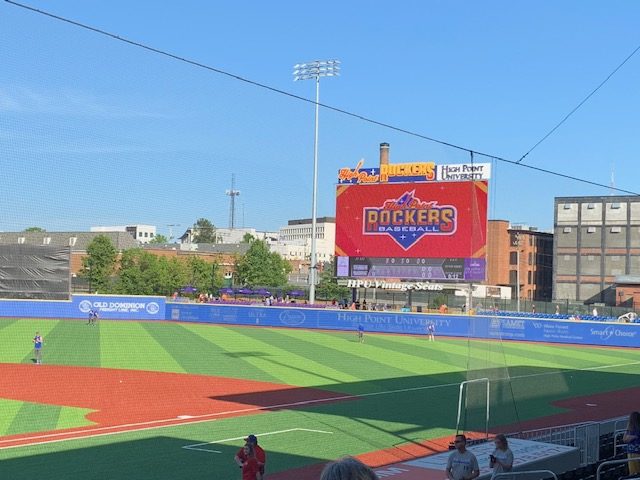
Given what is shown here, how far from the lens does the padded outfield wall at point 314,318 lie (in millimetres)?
52969

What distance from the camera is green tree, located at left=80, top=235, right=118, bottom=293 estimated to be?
82.1 metres

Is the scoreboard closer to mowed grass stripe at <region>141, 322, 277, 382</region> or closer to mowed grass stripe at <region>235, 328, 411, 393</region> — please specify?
mowed grass stripe at <region>235, 328, 411, 393</region>

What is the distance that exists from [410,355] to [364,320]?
1589 centimetres

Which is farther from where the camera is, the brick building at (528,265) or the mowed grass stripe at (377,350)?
the brick building at (528,265)

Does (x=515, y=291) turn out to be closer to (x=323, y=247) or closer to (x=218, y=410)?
(x=218, y=410)

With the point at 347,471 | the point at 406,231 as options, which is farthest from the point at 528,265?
the point at 347,471

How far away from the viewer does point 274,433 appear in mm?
20172

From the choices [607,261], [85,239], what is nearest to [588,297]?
[607,261]

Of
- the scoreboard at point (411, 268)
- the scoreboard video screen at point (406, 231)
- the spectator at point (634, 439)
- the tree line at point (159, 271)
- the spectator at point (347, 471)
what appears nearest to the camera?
the spectator at point (347, 471)

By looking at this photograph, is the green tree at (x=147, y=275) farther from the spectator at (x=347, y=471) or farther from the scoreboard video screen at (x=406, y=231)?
the spectator at (x=347, y=471)

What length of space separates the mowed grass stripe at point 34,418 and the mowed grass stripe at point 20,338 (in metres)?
12.3

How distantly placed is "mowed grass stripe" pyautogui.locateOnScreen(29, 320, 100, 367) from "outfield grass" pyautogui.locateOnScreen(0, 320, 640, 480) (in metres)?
0.06

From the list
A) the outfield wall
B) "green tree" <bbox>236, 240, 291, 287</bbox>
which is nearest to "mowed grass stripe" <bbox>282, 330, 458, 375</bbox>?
the outfield wall

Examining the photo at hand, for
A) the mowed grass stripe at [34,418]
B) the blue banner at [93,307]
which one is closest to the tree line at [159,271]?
the blue banner at [93,307]
